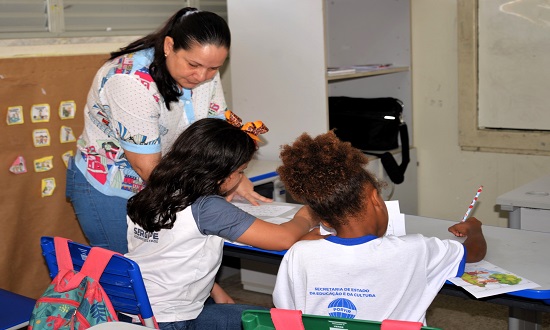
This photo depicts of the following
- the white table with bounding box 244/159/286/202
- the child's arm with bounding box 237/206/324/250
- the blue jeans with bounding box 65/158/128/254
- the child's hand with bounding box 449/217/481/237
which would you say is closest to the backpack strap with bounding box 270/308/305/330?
the child's arm with bounding box 237/206/324/250

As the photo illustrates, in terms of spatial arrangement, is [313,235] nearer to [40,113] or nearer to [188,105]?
[188,105]

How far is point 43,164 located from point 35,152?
0.07 meters

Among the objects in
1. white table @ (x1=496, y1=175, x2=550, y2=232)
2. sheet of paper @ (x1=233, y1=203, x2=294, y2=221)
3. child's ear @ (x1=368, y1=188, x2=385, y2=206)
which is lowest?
white table @ (x1=496, y1=175, x2=550, y2=232)

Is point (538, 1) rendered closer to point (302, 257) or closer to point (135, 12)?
point (135, 12)

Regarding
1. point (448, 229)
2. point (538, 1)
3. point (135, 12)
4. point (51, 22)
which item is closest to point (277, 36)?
point (135, 12)

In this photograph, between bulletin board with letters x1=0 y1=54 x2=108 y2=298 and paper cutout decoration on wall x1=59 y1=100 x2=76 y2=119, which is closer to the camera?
bulletin board with letters x1=0 y1=54 x2=108 y2=298

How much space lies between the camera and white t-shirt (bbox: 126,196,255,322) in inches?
75.4

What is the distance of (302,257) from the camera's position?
1698 millimetres

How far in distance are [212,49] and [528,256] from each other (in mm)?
1130

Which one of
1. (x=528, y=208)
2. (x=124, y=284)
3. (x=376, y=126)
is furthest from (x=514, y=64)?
(x=124, y=284)

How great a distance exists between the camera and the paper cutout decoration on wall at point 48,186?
3.13 m

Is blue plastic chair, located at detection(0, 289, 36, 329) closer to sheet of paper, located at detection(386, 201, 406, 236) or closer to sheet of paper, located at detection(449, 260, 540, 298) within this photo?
sheet of paper, located at detection(386, 201, 406, 236)

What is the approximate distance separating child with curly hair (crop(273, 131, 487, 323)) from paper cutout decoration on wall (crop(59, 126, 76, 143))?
5.62 feet

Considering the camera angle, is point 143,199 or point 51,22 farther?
point 51,22
